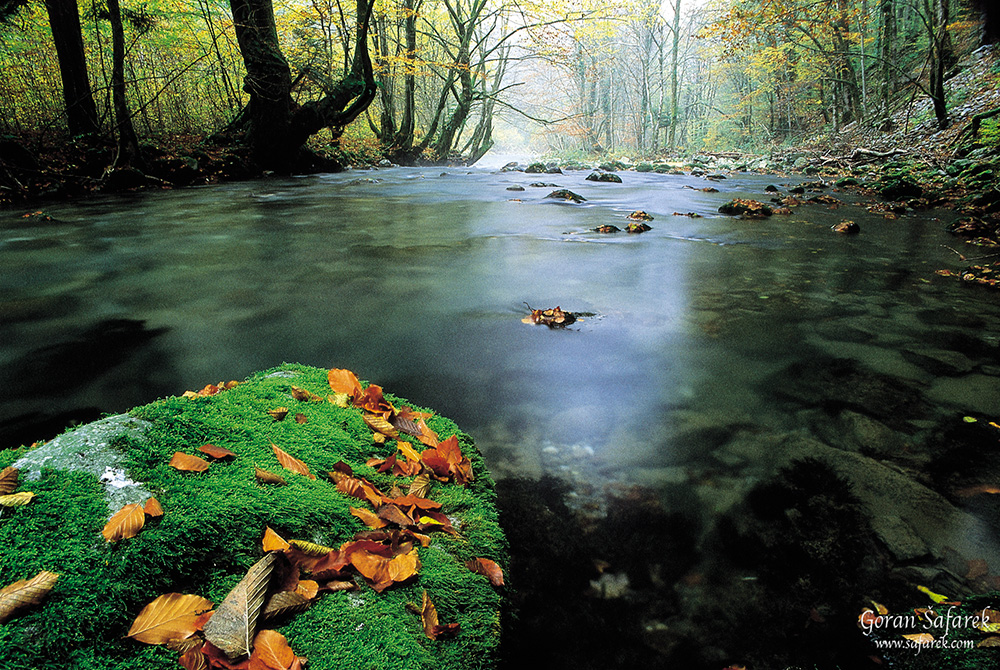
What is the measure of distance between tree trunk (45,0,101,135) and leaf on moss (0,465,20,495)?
1346 cm

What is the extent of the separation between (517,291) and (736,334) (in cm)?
223

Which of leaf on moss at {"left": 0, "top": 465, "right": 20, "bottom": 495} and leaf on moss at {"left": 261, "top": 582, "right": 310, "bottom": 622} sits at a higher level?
leaf on moss at {"left": 0, "top": 465, "right": 20, "bottom": 495}

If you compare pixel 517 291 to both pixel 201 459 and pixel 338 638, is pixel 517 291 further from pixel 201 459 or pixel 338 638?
pixel 338 638

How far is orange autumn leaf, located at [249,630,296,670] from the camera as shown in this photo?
112cm

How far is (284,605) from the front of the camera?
1259 mm

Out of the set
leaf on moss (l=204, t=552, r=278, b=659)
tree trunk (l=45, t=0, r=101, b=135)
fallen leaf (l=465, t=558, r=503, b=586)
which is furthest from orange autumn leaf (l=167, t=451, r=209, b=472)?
tree trunk (l=45, t=0, r=101, b=135)

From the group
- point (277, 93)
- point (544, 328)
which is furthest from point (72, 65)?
point (544, 328)

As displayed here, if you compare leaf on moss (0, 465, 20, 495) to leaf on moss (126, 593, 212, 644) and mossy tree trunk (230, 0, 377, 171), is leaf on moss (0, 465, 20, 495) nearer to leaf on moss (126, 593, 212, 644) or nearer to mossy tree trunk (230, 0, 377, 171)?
leaf on moss (126, 593, 212, 644)

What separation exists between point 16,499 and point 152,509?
11.5 inches

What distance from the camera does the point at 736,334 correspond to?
412 cm

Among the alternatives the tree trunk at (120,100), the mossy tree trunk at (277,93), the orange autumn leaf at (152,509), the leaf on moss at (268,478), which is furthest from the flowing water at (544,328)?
the mossy tree trunk at (277,93)

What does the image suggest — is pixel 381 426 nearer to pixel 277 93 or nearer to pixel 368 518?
pixel 368 518

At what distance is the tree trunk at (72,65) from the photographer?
11.1m

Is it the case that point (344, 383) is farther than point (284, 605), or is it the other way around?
point (344, 383)
